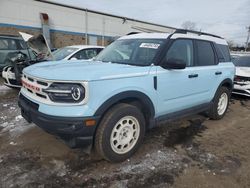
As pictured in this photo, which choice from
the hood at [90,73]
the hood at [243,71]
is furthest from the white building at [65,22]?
the hood at [90,73]

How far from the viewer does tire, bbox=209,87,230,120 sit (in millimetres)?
4855

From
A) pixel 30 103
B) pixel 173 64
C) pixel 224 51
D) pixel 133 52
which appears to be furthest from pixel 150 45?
pixel 224 51

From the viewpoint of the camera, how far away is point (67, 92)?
2.54 metres

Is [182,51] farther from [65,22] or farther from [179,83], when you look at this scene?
[65,22]

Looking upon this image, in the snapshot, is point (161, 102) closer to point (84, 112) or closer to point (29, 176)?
point (84, 112)

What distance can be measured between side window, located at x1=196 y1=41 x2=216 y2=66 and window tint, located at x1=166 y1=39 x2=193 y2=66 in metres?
0.25

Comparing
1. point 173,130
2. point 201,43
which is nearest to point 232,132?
point 173,130

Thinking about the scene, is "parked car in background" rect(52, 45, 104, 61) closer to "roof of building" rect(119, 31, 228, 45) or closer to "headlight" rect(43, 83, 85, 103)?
"roof of building" rect(119, 31, 228, 45)

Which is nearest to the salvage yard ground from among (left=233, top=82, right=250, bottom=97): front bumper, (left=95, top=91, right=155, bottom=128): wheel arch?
(left=95, top=91, right=155, bottom=128): wheel arch

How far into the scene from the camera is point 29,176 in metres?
2.75

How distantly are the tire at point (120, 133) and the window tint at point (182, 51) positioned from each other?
3.65ft

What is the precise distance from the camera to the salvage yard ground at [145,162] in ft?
8.92

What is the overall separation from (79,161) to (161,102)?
1.53 m

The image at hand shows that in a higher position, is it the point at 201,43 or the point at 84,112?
the point at 201,43
